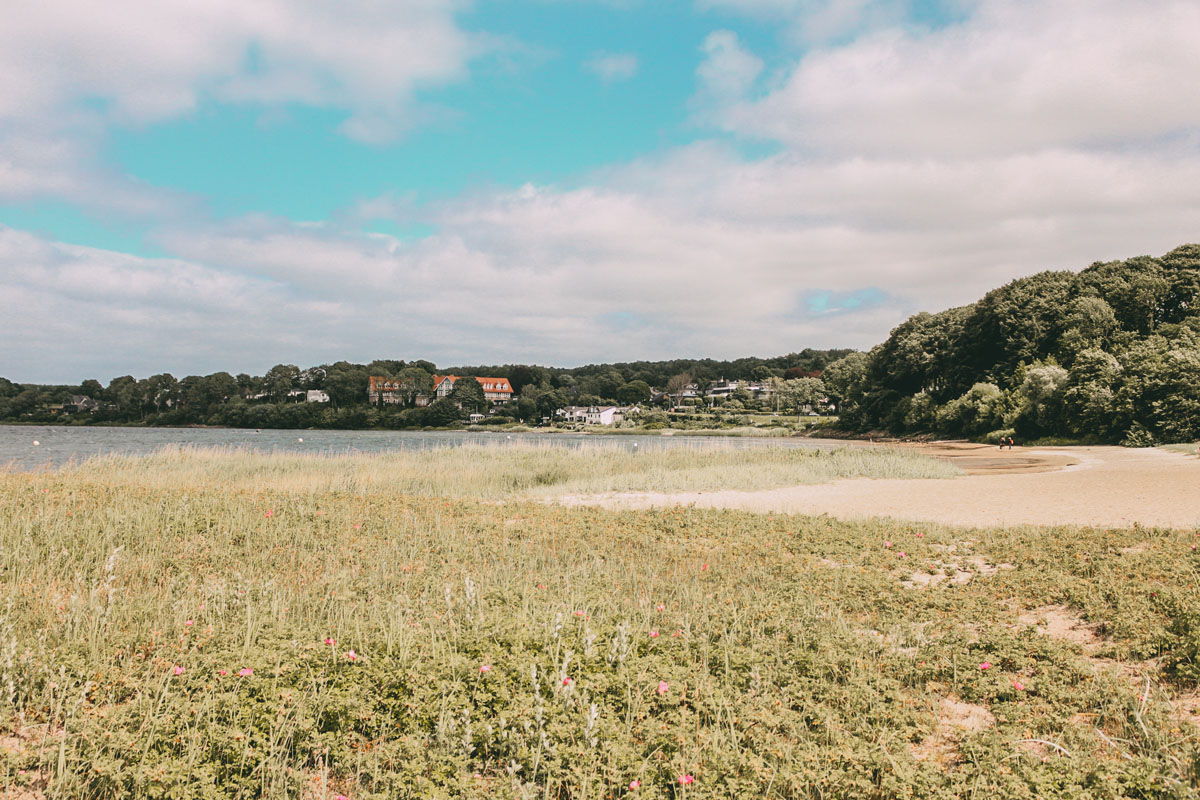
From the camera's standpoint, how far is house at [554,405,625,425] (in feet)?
395

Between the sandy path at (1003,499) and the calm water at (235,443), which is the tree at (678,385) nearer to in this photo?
the calm water at (235,443)

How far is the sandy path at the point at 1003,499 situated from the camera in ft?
46.9

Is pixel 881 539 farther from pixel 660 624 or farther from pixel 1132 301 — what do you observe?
pixel 1132 301

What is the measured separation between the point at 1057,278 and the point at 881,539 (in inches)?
2588

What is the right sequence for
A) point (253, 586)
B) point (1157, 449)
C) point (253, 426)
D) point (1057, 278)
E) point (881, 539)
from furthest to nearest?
point (253, 426), point (1057, 278), point (1157, 449), point (881, 539), point (253, 586)

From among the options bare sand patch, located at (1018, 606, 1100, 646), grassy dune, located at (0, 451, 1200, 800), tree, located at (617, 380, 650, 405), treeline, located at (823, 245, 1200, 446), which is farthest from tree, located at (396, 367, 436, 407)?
bare sand patch, located at (1018, 606, 1100, 646)

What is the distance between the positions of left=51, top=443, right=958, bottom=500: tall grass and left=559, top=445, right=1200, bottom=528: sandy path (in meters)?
1.75

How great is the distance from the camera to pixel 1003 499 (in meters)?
17.6

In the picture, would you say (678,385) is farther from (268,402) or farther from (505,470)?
(505,470)

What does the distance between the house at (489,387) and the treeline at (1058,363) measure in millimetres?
76959

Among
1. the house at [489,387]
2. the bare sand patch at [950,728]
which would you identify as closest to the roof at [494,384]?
the house at [489,387]

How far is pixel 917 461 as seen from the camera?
29.1 meters

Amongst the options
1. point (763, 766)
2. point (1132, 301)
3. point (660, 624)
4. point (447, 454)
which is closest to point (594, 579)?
point (660, 624)

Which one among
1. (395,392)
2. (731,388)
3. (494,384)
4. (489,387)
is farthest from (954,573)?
(731,388)
